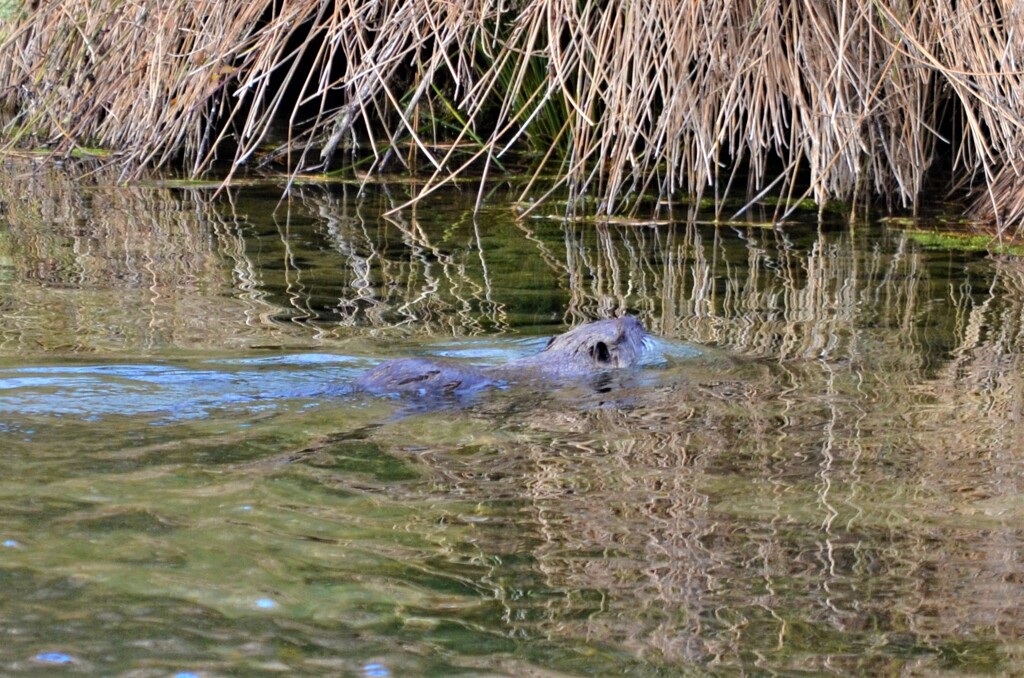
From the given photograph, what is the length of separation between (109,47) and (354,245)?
3.24 m

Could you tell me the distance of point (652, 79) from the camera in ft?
25.6

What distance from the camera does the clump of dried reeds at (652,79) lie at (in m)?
7.24

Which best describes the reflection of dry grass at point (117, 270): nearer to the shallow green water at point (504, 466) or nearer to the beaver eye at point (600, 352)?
the shallow green water at point (504, 466)

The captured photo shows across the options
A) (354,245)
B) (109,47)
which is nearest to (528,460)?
(354,245)

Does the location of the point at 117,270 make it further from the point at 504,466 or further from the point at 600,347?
the point at 504,466

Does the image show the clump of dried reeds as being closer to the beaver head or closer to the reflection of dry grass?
the reflection of dry grass

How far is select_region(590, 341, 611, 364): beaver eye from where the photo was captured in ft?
17.2

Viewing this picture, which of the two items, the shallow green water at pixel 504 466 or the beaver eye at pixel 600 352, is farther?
the beaver eye at pixel 600 352

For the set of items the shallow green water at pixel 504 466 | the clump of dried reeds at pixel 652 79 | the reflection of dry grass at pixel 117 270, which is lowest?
the shallow green water at pixel 504 466

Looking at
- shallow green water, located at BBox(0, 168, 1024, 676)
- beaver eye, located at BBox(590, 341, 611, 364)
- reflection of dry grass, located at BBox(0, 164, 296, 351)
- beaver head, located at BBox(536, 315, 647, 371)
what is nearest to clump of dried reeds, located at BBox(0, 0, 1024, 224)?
reflection of dry grass, located at BBox(0, 164, 296, 351)

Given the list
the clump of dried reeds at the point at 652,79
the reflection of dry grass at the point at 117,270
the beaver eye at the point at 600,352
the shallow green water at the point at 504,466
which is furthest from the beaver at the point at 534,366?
the clump of dried reeds at the point at 652,79

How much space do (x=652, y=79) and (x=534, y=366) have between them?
Result: 3115 mm

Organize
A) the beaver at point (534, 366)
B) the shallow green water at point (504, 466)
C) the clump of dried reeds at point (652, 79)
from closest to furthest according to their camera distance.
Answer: the shallow green water at point (504, 466), the beaver at point (534, 366), the clump of dried reeds at point (652, 79)

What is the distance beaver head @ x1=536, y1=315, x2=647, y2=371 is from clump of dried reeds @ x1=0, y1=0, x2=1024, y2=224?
168cm
